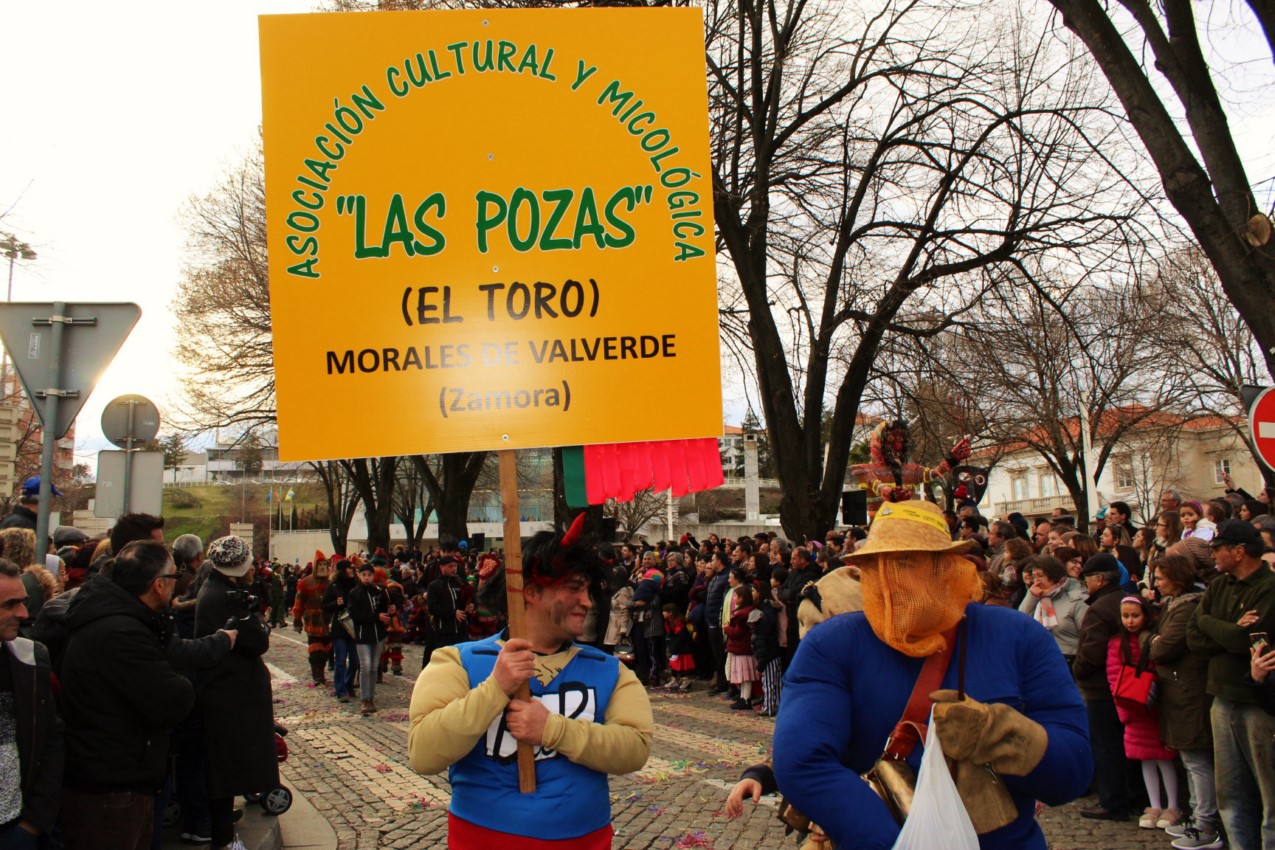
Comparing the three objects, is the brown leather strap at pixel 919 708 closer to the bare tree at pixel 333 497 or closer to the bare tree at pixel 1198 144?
the bare tree at pixel 1198 144

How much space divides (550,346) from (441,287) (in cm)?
38

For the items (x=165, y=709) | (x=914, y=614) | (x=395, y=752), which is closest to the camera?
(x=914, y=614)

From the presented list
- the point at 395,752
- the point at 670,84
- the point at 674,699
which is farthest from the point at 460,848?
the point at 674,699

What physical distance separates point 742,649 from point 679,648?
236 cm

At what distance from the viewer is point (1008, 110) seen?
1372 cm

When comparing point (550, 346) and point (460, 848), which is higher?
point (550, 346)

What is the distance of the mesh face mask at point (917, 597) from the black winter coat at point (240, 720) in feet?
15.9

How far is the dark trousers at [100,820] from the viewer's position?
4.37 meters

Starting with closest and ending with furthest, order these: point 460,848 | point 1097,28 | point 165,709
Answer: point 460,848
point 165,709
point 1097,28

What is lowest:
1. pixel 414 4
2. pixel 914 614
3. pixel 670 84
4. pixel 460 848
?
pixel 460 848

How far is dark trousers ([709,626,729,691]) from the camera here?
14078mm

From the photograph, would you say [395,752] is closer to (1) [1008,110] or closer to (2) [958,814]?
(2) [958,814]

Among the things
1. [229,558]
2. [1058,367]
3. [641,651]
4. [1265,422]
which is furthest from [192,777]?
[1058,367]

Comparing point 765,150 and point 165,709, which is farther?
point 765,150
